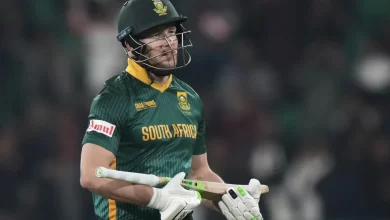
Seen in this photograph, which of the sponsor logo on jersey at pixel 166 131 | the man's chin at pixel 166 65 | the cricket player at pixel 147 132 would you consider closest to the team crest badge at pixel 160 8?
the cricket player at pixel 147 132

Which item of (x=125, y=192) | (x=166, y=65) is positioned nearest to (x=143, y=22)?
(x=166, y=65)

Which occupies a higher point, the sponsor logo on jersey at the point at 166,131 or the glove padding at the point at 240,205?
the sponsor logo on jersey at the point at 166,131

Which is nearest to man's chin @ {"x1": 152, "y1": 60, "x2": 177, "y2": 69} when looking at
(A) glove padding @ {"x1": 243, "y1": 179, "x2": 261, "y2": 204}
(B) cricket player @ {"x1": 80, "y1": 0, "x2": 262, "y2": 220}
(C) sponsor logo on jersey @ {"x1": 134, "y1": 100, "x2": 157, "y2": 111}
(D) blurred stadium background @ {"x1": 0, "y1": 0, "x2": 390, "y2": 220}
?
(B) cricket player @ {"x1": 80, "y1": 0, "x2": 262, "y2": 220}

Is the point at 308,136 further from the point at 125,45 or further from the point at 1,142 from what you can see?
the point at 125,45

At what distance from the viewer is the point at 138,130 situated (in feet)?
12.4

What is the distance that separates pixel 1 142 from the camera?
23.1 feet

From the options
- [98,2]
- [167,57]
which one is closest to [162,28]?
[167,57]

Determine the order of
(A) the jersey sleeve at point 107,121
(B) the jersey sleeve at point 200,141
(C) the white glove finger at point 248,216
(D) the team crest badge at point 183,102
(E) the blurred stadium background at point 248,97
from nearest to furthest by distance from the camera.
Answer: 1. (A) the jersey sleeve at point 107,121
2. (C) the white glove finger at point 248,216
3. (D) the team crest badge at point 183,102
4. (B) the jersey sleeve at point 200,141
5. (E) the blurred stadium background at point 248,97

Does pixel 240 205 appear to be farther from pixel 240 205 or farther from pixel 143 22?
pixel 143 22

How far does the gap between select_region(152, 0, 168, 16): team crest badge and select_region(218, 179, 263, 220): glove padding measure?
2.99ft

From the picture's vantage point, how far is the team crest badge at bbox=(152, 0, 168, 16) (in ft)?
13.0

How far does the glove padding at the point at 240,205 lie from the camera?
12.4 feet

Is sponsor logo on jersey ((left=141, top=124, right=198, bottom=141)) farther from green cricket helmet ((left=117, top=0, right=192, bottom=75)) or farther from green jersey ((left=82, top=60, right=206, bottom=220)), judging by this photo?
green cricket helmet ((left=117, top=0, right=192, bottom=75))

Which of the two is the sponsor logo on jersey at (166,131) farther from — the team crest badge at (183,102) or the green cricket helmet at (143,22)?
the green cricket helmet at (143,22)
